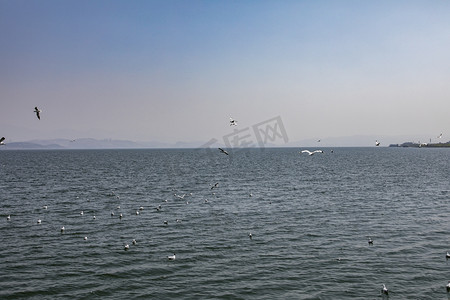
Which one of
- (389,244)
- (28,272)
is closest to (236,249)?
(389,244)

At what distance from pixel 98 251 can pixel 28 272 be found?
503cm

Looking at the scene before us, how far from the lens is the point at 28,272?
2341 cm

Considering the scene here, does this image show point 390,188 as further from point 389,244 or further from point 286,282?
point 286,282

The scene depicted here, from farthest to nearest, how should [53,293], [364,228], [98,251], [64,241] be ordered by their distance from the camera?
[364,228] < [64,241] < [98,251] < [53,293]

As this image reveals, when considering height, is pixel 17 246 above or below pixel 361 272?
above

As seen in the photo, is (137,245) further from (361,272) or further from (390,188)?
(390,188)

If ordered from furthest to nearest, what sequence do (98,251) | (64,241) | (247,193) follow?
1. (247,193)
2. (64,241)
3. (98,251)

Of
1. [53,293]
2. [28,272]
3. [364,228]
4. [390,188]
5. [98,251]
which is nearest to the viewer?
[53,293]

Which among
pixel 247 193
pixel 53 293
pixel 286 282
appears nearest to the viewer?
pixel 53 293

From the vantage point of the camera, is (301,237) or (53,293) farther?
(301,237)

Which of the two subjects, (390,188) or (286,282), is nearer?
(286,282)

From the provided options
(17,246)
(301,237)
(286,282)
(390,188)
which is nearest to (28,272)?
(17,246)

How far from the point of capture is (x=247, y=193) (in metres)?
55.8

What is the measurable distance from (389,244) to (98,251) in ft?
71.0
